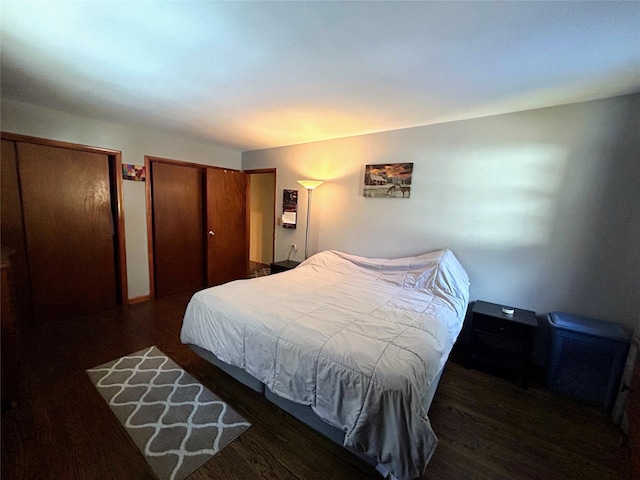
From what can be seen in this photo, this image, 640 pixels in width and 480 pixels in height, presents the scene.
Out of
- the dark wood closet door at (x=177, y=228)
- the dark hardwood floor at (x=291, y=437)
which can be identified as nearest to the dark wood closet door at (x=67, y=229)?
the dark wood closet door at (x=177, y=228)

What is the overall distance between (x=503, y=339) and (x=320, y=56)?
104 inches

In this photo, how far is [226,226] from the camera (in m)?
4.34

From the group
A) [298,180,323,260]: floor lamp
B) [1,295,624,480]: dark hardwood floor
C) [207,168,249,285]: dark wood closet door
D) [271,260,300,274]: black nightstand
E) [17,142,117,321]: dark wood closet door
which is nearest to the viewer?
[1,295,624,480]: dark hardwood floor

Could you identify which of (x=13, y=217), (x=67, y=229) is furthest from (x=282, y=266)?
(x=13, y=217)

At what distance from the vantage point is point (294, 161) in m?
3.88

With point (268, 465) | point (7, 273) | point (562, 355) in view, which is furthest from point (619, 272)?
point (7, 273)

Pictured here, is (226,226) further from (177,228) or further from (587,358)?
(587,358)

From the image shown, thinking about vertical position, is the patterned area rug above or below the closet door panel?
below

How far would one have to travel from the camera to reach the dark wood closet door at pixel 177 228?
144 inches

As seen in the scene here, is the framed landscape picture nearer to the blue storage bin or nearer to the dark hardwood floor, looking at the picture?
the blue storage bin

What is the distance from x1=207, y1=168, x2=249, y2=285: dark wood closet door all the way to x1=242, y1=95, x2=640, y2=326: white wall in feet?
7.41

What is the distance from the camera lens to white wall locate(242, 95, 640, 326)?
200cm

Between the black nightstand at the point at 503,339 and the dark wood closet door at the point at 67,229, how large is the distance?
431 centimetres

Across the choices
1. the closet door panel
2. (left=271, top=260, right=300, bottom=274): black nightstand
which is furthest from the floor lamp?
the closet door panel
